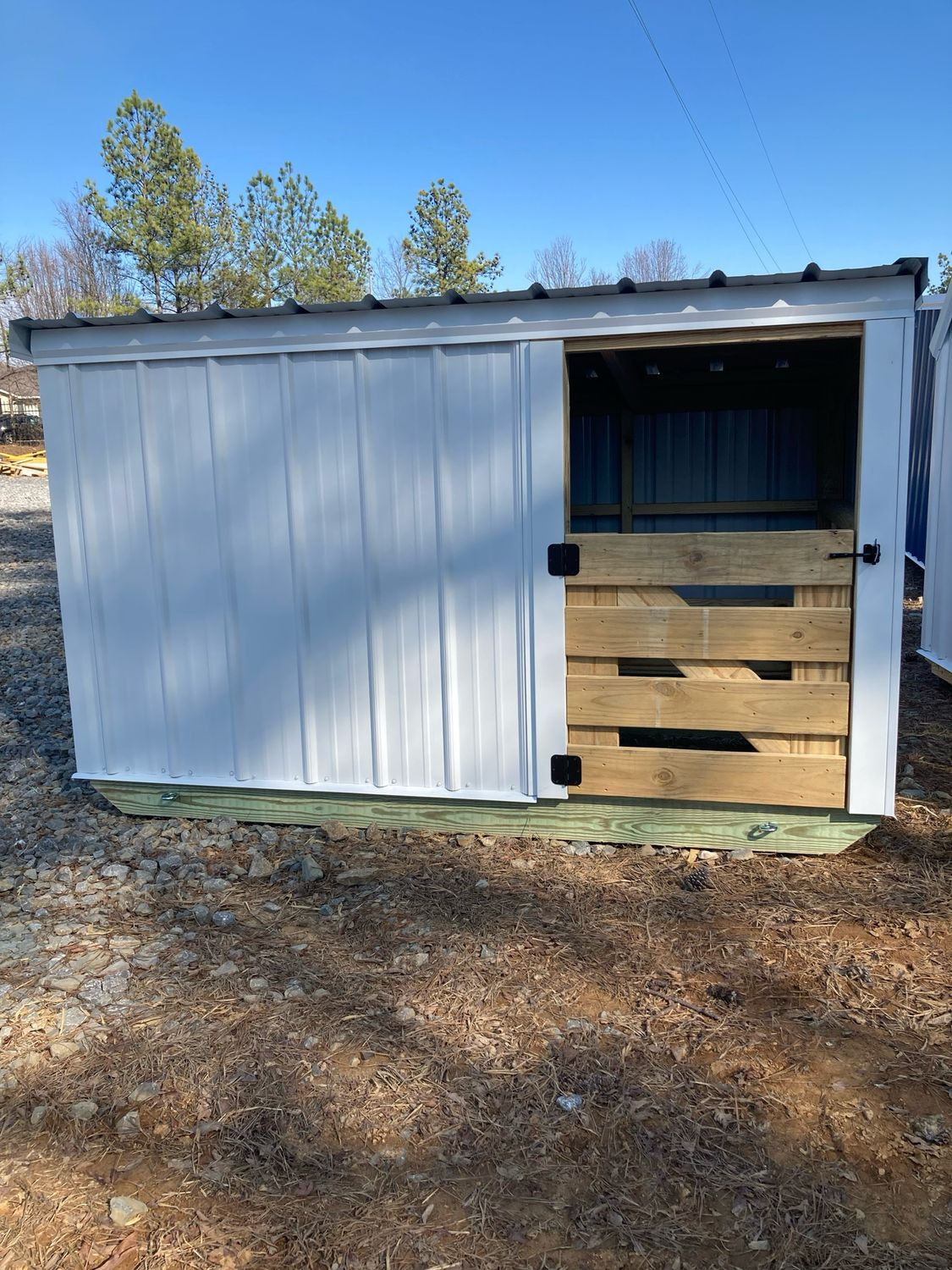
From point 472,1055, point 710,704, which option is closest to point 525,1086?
point 472,1055

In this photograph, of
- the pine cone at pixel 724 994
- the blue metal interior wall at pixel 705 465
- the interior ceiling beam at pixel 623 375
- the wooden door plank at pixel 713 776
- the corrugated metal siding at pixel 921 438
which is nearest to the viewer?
the pine cone at pixel 724 994

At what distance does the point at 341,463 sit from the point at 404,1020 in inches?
90.0

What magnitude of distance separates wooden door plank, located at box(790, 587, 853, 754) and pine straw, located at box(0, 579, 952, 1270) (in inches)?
20.1

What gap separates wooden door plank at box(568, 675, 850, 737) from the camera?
3.76m

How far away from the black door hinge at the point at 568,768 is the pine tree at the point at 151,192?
21.7m

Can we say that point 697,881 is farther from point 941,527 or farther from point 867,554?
point 941,527

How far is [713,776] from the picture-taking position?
3914mm

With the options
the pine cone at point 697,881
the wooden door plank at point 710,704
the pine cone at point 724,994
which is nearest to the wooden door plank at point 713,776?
the wooden door plank at point 710,704

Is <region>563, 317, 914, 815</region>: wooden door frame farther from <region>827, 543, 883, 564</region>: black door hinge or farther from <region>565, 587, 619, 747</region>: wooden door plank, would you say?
<region>565, 587, 619, 747</region>: wooden door plank

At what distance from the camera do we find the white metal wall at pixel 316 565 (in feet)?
12.9

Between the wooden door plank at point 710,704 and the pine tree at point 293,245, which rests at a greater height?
the pine tree at point 293,245

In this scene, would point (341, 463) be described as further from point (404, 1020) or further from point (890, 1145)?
point (890, 1145)

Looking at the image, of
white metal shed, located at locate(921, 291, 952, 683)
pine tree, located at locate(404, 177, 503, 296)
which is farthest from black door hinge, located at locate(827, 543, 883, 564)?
pine tree, located at locate(404, 177, 503, 296)

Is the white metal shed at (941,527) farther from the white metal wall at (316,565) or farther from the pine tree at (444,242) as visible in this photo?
the pine tree at (444,242)
